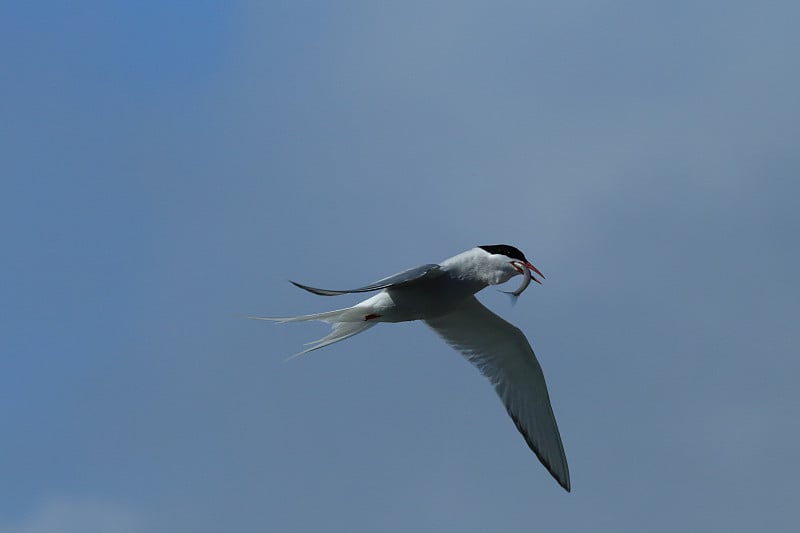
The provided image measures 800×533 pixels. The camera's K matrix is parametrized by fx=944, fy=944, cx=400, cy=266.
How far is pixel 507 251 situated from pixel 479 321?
176 centimetres

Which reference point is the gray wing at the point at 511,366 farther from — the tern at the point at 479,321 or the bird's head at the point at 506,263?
the bird's head at the point at 506,263

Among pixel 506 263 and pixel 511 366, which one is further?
pixel 511 366

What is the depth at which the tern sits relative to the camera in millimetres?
10148

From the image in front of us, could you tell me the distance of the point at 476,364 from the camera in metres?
11.9

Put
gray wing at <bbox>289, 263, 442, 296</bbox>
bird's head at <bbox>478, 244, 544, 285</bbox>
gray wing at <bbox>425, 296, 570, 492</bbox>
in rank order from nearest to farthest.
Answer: gray wing at <bbox>289, 263, 442, 296</bbox>, bird's head at <bbox>478, 244, 544, 285</bbox>, gray wing at <bbox>425, 296, 570, 492</bbox>

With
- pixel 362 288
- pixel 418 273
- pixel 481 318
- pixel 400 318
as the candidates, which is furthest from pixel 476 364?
pixel 362 288

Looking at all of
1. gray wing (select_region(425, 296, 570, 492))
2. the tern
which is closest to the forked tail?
the tern

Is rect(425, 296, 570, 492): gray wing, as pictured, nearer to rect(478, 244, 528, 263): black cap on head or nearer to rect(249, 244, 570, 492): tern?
rect(249, 244, 570, 492): tern

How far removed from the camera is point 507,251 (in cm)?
1013

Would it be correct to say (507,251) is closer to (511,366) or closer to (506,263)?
(506,263)

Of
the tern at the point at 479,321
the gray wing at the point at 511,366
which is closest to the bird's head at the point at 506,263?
the tern at the point at 479,321

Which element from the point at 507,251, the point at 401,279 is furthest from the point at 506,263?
the point at 401,279

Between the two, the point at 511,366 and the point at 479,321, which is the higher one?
the point at 479,321

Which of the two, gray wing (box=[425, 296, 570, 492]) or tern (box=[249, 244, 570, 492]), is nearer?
tern (box=[249, 244, 570, 492])
